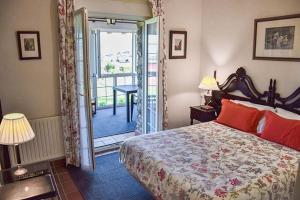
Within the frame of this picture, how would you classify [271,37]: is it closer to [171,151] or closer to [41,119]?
[171,151]

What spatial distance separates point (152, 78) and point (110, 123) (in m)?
1.81

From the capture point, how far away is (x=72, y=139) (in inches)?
137

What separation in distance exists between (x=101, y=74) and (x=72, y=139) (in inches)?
143

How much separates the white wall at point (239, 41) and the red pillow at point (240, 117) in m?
0.48

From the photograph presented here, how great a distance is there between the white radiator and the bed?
1.04 metres

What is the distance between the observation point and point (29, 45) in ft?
10.3

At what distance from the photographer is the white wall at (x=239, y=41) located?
3.23 meters

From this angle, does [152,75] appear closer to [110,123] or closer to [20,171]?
[110,123]

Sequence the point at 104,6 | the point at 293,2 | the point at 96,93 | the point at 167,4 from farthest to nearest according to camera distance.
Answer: the point at 96,93 < the point at 167,4 < the point at 104,6 < the point at 293,2

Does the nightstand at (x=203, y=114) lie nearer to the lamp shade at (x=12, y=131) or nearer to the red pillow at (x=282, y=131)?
the red pillow at (x=282, y=131)

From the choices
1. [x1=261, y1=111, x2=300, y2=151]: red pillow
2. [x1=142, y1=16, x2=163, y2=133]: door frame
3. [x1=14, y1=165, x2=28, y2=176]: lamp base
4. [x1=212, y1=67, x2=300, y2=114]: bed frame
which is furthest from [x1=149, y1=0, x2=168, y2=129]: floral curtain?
[x1=14, y1=165, x2=28, y2=176]: lamp base

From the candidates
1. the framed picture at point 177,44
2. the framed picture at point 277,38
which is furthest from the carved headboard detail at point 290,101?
the framed picture at point 177,44

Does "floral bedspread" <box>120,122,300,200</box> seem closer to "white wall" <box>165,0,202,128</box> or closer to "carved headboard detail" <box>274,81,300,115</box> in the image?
"carved headboard detail" <box>274,81,300,115</box>

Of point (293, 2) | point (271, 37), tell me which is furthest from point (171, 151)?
point (293, 2)
